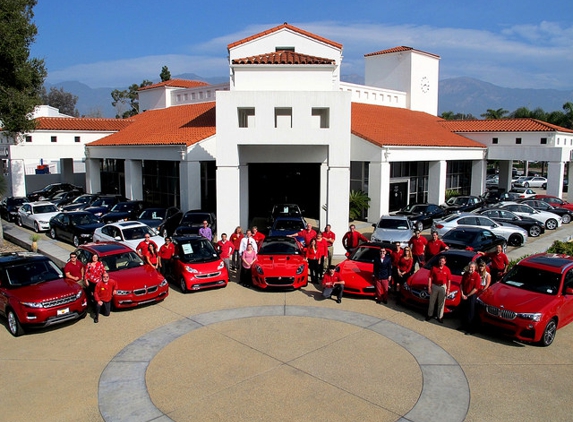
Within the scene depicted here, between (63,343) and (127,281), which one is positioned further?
(127,281)

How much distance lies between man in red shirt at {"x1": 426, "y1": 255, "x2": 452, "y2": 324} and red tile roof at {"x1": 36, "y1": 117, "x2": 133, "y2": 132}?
105ft

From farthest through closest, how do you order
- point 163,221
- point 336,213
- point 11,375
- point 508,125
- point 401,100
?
point 401,100, point 508,125, point 163,221, point 336,213, point 11,375

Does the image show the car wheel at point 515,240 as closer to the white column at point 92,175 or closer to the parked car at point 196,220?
the parked car at point 196,220

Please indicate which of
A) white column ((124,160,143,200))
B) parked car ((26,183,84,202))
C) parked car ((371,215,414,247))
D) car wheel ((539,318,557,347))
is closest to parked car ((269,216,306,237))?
parked car ((371,215,414,247))

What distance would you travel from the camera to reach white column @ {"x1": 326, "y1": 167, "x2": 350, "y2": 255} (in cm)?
1864

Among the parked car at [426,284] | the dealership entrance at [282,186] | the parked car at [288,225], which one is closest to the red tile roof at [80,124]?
the dealership entrance at [282,186]

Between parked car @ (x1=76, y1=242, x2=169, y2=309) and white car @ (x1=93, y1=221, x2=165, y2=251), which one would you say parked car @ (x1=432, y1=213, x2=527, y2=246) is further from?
parked car @ (x1=76, y1=242, x2=169, y2=309)

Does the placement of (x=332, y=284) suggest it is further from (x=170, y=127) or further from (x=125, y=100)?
(x=125, y=100)

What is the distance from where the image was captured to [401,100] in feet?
128

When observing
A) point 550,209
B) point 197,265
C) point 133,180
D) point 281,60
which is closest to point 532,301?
point 197,265

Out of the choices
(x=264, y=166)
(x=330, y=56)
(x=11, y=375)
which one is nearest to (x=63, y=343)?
(x=11, y=375)

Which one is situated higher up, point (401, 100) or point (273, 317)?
point (401, 100)

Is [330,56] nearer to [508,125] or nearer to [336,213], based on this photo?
[336,213]

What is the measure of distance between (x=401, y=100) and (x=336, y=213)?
23532mm
